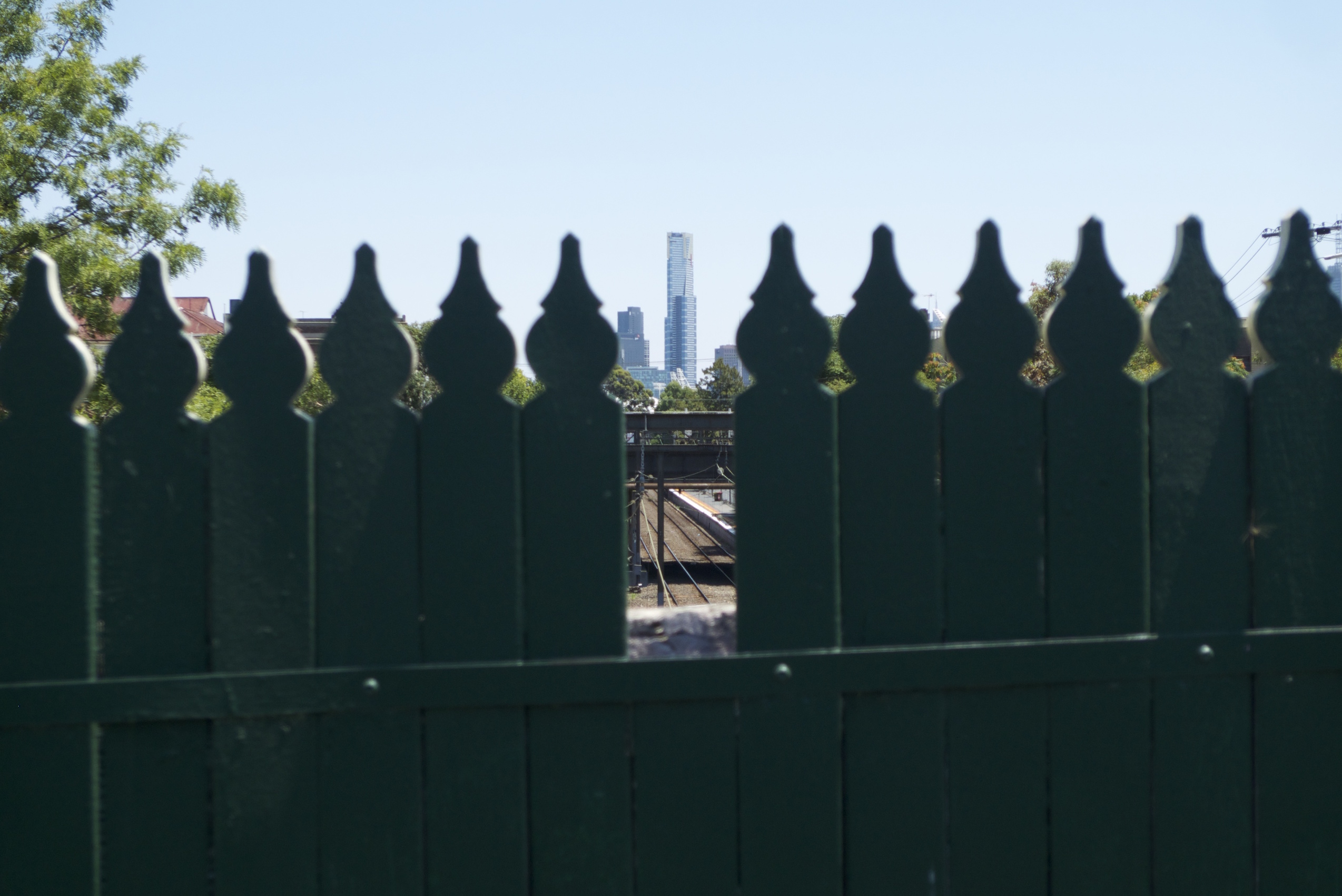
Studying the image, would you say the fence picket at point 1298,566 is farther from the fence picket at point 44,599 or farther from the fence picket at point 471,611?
the fence picket at point 44,599

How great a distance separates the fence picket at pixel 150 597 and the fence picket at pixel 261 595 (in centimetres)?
3

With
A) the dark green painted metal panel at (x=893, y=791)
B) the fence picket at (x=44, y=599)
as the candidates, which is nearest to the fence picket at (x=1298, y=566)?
the dark green painted metal panel at (x=893, y=791)

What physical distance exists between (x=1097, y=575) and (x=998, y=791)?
420 millimetres

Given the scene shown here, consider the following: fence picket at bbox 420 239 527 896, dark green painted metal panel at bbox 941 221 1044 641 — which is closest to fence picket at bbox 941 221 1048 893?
dark green painted metal panel at bbox 941 221 1044 641

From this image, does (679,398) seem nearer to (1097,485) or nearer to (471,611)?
(1097,485)

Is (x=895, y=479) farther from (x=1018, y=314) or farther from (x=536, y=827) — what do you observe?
(x=536, y=827)

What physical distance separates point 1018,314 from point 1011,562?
1.43ft

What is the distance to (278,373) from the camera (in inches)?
64.6

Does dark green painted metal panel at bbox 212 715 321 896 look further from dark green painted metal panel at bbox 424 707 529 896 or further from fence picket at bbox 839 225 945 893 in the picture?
fence picket at bbox 839 225 945 893

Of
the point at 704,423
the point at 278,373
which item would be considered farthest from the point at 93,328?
the point at 278,373


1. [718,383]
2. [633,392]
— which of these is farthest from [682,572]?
[718,383]

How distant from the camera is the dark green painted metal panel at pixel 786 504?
1.69m

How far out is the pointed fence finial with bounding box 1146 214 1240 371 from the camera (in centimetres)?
178

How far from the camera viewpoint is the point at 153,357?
163 centimetres
